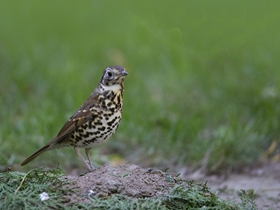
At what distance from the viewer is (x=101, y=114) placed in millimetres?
5516

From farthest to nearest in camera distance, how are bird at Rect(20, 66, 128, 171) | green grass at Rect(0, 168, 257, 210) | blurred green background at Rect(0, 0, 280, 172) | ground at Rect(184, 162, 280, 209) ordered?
blurred green background at Rect(0, 0, 280, 172) → ground at Rect(184, 162, 280, 209) → bird at Rect(20, 66, 128, 171) → green grass at Rect(0, 168, 257, 210)

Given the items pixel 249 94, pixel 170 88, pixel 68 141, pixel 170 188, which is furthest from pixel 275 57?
pixel 170 188

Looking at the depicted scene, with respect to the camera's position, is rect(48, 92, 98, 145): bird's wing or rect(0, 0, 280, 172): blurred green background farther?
rect(0, 0, 280, 172): blurred green background

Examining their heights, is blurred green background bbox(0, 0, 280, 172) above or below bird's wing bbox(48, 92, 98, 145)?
above

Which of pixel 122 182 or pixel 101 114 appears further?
pixel 101 114

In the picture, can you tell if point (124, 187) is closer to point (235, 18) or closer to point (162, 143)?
point (162, 143)

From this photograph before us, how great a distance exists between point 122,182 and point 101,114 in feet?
4.56

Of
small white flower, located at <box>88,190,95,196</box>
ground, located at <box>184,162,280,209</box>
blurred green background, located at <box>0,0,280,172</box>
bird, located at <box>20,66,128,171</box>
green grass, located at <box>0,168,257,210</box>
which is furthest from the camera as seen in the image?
blurred green background, located at <box>0,0,280,172</box>

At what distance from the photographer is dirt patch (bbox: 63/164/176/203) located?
4074 millimetres

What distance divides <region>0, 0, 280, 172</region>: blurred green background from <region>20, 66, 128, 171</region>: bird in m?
1.12

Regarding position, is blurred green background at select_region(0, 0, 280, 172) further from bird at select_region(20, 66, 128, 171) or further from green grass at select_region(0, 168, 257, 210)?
green grass at select_region(0, 168, 257, 210)

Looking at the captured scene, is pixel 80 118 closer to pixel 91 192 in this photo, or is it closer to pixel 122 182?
pixel 122 182

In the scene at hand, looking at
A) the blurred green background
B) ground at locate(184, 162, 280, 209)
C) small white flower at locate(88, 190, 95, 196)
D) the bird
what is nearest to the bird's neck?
the bird

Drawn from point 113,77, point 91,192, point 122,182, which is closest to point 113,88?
point 113,77
